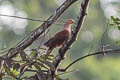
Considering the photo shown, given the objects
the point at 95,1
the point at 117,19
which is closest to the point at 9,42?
the point at 95,1

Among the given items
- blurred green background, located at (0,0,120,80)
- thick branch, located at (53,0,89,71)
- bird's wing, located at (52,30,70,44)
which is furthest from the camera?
blurred green background, located at (0,0,120,80)

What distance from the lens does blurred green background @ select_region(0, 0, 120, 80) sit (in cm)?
2198

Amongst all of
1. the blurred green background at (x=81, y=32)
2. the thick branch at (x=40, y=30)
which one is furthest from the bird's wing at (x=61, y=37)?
the blurred green background at (x=81, y=32)

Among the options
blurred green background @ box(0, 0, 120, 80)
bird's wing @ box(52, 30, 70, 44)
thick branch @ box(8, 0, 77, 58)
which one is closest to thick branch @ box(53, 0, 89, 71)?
thick branch @ box(8, 0, 77, 58)

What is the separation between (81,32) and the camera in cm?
2695

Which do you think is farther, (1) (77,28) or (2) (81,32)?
(2) (81,32)

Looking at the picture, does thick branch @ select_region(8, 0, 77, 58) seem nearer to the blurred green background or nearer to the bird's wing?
the bird's wing

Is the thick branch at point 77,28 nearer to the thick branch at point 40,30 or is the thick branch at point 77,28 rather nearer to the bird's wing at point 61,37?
the thick branch at point 40,30

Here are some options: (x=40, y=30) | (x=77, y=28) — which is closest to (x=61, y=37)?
(x=40, y=30)

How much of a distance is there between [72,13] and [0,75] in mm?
24872

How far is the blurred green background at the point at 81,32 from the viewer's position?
21984 mm

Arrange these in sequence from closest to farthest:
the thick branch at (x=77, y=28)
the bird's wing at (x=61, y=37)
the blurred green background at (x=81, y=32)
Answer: the thick branch at (x=77, y=28), the bird's wing at (x=61, y=37), the blurred green background at (x=81, y=32)

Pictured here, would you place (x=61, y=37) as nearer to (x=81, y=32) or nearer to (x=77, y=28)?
(x=77, y=28)

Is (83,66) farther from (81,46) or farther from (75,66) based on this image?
(81,46)
